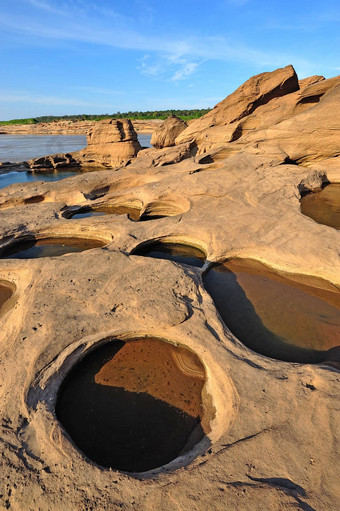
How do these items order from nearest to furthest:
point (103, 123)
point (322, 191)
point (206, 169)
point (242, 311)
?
point (242, 311) < point (322, 191) < point (206, 169) < point (103, 123)

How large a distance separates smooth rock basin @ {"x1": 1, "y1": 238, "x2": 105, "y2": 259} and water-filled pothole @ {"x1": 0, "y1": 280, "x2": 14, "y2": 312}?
7.31ft

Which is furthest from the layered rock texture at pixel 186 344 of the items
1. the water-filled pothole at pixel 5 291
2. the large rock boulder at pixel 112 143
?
the large rock boulder at pixel 112 143

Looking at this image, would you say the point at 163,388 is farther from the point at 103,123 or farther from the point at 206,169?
the point at 103,123

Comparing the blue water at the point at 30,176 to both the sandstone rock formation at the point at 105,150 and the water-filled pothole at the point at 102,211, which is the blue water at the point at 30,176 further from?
the water-filled pothole at the point at 102,211

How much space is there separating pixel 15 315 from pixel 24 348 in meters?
1.14

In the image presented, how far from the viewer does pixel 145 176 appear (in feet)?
49.1

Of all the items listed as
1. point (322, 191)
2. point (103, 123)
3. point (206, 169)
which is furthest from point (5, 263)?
point (103, 123)

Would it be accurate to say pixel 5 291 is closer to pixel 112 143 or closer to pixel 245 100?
pixel 245 100

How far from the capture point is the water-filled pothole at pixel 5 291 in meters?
6.85

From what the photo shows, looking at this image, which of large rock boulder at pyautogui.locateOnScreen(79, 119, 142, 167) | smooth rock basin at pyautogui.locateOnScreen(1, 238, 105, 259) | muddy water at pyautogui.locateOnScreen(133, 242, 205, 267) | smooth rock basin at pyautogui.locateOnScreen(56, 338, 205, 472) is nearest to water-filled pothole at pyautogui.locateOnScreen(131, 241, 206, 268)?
muddy water at pyautogui.locateOnScreen(133, 242, 205, 267)

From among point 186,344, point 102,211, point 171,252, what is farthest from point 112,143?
point 186,344

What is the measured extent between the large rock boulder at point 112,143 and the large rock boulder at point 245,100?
8.91 m

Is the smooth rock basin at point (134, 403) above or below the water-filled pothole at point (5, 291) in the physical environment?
below

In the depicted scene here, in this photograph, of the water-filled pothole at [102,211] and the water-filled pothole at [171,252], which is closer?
the water-filled pothole at [171,252]
